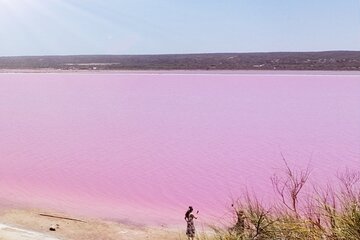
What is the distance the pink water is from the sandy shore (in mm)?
601

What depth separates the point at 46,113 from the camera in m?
22.3

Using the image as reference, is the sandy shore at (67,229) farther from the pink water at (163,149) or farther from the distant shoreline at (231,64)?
the distant shoreline at (231,64)

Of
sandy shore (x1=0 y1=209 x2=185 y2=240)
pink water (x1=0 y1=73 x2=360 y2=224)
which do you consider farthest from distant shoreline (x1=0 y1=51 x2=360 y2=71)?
sandy shore (x1=0 y1=209 x2=185 y2=240)

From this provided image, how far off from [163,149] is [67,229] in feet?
20.3

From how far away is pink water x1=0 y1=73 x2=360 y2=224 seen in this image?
1038 centimetres

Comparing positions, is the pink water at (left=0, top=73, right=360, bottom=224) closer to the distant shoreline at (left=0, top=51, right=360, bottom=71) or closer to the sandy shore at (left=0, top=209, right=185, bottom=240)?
the sandy shore at (left=0, top=209, right=185, bottom=240)

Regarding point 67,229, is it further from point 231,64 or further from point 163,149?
point 231,64

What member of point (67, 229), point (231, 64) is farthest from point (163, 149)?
point (231, 64)

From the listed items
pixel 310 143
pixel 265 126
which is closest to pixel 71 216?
pixel 310 143

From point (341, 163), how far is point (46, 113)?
13.7 m

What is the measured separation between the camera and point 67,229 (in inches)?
334

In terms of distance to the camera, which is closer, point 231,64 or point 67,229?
point 67,229

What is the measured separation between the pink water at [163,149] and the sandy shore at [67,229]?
0.60 metres

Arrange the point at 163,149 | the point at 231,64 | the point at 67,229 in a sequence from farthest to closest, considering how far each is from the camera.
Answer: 1. the point at 231,64
2. the point at 163,149
3. the point at 67,229
